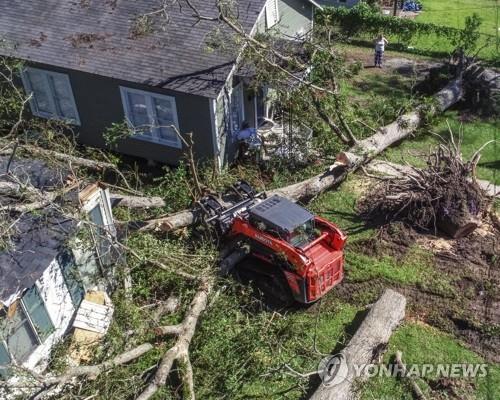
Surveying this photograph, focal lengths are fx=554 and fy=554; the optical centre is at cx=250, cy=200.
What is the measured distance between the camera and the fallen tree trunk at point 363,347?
8.80 meters

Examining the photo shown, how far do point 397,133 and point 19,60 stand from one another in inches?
415

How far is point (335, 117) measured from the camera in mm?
15680

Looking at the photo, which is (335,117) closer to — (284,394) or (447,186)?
(447,186)

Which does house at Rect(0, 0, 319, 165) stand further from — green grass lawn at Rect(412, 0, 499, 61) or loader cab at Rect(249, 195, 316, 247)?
green grass lawn at Rect(412, 0, 499, 61)

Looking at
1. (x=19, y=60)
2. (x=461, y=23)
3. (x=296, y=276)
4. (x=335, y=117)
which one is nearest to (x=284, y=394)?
(x=296, y=276)

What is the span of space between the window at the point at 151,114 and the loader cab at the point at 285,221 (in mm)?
4643

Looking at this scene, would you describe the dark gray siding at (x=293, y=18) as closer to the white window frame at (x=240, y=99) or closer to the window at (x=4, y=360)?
the white window frame at (x=240, y=99)

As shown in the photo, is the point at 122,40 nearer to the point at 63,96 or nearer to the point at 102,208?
the point at 63,96

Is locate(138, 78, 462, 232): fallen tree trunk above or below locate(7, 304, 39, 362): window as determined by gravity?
below

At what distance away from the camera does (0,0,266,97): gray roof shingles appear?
44.9ft

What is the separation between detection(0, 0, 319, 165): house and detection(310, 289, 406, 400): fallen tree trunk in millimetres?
6163

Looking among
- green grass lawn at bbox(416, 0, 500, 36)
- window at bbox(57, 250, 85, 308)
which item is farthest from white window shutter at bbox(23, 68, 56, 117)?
green grass lawn at bbox(416, 0, 500, 36)

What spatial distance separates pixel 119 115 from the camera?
1502 centimetres

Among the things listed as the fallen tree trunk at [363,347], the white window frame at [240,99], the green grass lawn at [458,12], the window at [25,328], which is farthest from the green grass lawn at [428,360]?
the green grass lawn at [458,12]
